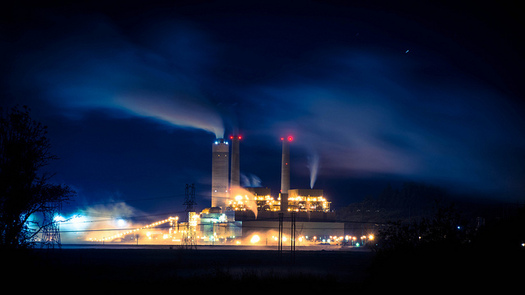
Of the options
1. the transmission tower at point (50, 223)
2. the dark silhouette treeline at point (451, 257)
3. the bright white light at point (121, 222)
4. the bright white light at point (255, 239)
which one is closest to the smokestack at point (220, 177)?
the bright white light at point (255, 239)

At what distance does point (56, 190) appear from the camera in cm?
1689

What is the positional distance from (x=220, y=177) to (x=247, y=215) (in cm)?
1243

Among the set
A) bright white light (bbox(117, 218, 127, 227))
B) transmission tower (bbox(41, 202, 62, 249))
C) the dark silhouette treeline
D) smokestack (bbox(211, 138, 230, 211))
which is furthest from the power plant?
the dark silhouette treeline

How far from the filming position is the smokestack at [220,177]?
4157 inches

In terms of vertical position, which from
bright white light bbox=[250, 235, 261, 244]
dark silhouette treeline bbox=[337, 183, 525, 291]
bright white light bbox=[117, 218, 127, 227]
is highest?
dark silhouette treeline bbox=[337, 183, 525, 291]

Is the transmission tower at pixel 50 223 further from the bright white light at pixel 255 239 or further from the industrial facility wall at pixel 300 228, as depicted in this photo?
the industrial facility wall at pixel 300 228

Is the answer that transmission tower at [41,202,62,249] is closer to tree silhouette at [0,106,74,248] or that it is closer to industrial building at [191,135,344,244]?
tree silhouette at [0,106,74,248]

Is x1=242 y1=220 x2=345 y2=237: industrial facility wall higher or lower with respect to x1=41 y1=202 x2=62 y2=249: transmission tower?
lower

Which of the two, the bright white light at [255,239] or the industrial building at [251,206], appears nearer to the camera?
the bright white light at [255,239]

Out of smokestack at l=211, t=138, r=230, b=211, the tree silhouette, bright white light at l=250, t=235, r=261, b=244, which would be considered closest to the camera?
the tree silhouette

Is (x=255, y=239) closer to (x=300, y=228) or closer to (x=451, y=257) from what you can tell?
(x=300, y=228)

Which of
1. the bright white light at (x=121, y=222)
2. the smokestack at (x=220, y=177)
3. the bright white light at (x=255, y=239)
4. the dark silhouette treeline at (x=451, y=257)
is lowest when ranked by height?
the bright white light at (x=255, y=239)

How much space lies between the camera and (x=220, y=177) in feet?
347

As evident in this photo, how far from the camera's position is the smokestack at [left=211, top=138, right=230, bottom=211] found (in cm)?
10559
